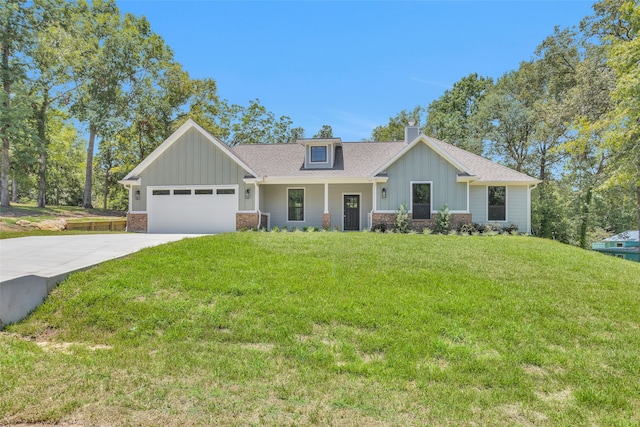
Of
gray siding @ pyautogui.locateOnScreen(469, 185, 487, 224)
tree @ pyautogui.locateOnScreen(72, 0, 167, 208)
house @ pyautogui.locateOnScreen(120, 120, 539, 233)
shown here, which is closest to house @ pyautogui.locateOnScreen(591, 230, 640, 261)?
house @ pyautogui.locateOnScreen(120, 120, 539, 233)

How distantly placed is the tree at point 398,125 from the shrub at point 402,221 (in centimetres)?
2122

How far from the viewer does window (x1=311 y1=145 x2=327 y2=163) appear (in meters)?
18.6

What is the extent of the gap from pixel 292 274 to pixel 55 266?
4628 mm

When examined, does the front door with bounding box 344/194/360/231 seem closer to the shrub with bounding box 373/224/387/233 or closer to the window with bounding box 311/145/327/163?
the shrub with bounding box 373/224/387/233

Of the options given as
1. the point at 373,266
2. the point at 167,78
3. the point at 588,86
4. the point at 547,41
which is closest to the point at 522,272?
the point at 373,266

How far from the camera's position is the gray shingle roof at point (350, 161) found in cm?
1706

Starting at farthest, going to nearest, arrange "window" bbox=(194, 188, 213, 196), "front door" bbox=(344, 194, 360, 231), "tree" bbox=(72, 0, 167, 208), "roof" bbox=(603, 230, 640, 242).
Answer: "roof" bbox=(603, 230, 640, 242)
"tree" bbox=(72, 0, 167, 208)
"front door" bbox=(344, 194, 360, 231)
"window" bbox=(194, 188, 213, 196)

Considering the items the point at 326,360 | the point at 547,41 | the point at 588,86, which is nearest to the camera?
the point at 326,360

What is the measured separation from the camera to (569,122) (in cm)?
1994

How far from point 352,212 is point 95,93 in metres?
21.5

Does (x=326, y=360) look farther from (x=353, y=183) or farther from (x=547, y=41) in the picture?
(x=547, y=41)

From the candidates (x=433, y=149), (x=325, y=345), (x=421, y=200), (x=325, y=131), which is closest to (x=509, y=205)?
(x=421, y=200)

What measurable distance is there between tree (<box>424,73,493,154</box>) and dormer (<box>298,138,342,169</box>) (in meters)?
16.2

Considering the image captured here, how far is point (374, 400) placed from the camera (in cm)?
340
